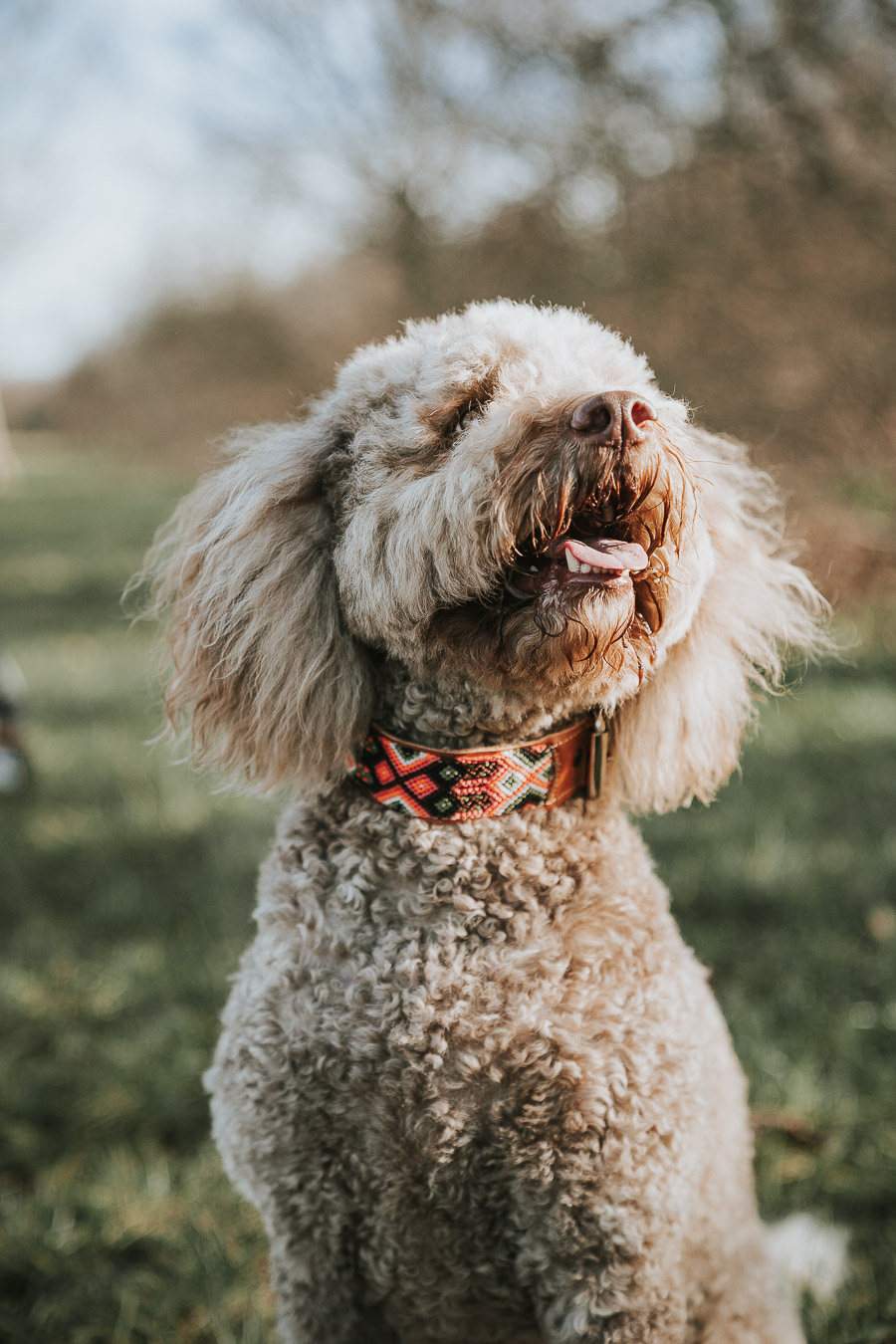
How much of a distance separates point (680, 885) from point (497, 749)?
7.18 feet

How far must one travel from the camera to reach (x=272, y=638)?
174 centimetres

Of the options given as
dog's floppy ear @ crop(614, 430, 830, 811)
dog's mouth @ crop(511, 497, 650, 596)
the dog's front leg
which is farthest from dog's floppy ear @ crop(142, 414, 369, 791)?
the dog's front leg

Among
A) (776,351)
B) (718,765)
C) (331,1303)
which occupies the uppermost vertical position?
(776,351)

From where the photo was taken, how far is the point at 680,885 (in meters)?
3.63

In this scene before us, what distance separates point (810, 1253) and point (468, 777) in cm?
140

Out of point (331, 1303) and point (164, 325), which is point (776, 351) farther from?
point (164, 325)

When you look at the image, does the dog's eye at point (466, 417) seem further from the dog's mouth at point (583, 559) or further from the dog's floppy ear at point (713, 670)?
the dog's floppy ear at point (713, 670)

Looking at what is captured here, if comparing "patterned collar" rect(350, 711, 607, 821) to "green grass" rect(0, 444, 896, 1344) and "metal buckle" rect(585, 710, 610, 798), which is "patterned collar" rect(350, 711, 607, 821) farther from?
"green grass" rect(0, 444, 896, 1344)

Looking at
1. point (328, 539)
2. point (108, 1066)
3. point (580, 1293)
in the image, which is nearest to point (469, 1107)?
point (580, 1293)

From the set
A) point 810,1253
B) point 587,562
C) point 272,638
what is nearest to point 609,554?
point 587,562

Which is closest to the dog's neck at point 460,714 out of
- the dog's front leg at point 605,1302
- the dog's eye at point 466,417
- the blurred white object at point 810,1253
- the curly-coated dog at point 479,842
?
the curly-coated dog at point 479,842

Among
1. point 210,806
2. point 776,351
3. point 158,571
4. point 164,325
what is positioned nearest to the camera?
point 158,571

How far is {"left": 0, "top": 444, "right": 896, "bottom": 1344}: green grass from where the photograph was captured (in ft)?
7.37

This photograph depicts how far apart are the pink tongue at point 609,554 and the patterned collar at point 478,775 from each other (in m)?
0.33
